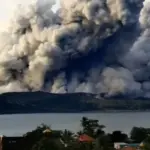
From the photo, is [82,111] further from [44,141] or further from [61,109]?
[44,141]

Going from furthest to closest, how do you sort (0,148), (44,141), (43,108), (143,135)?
(43,108) < (143,135) < (0,148) < (44,141)

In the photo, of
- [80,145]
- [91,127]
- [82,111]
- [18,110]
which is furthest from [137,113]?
[80,145]

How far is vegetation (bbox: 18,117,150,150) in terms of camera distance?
363 inches

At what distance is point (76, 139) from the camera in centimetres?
1154

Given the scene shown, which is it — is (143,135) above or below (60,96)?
below

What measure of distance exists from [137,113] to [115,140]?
3153 centimetres

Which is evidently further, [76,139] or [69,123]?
[69,123]

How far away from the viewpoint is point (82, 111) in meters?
43.9

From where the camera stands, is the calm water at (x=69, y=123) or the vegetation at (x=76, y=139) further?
the calm water at (x=69, y=123)

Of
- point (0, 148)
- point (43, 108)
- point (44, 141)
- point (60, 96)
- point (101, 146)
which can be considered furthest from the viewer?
point (43, 108)

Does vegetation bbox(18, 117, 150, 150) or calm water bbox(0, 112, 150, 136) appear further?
calm water bbox(0, 112, 150, 136)

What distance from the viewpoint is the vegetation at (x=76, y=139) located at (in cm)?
923

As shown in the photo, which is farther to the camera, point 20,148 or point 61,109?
point 61,109

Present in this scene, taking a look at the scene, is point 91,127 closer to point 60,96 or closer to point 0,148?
point 0,148
